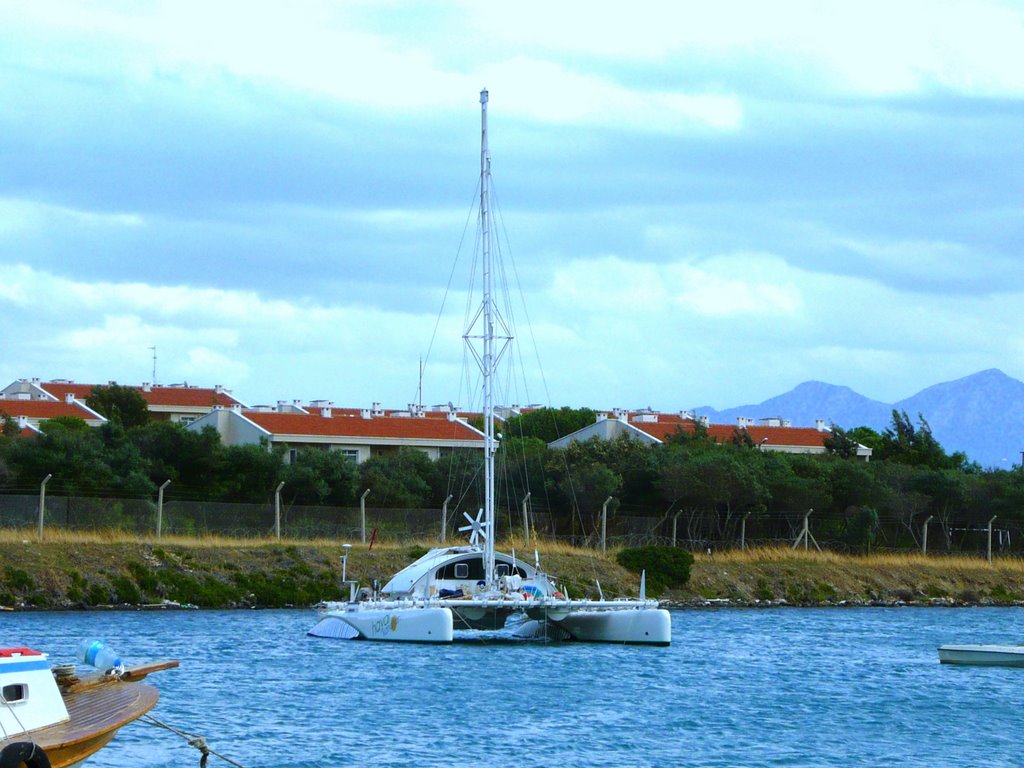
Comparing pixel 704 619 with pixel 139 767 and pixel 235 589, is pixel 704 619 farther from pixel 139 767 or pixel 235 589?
pixel 139 767

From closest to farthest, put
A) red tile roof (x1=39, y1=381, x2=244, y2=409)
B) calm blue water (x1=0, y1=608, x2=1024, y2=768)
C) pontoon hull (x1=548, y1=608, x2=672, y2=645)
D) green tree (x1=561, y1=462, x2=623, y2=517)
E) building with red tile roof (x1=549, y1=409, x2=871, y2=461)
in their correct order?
1. calm blue water (x1=0, y1=608, x2=1024, y2=768)
2. pontoon hull (x1=548, y1=608, x2=672, y2=645)
3. green tree (x1=561, y1=462, x2=623, y2=517)
4. building with red tile roof (x1=549, y1=409, x2=871, y2=461)
5. red tile roof (x1=39, y1=381, x2=244, y2=409)

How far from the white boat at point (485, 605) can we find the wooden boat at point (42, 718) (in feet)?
74.5

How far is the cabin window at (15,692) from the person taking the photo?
61.2 feet

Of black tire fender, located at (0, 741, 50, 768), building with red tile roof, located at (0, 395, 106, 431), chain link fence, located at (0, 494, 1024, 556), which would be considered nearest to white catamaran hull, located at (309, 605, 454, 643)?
chain link fence, located at (0, 494, 1024, 556)

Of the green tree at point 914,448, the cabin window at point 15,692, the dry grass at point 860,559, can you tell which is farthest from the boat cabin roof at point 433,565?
the green tree at point 914,448

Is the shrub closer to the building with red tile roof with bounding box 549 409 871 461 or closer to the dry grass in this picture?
the dry grass

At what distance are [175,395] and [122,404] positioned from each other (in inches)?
474

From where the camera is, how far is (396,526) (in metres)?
62.0

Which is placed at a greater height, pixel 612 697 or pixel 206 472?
pixel 206 472

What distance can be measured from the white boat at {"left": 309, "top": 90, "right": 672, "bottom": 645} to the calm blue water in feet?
2.80

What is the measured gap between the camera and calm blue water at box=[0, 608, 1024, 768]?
26516 millimetres

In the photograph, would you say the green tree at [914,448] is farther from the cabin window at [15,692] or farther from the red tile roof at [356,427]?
the cabin window at [15,692]

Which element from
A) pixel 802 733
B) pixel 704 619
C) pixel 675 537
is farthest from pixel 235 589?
pixel 802 733

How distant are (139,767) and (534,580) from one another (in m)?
22.6
